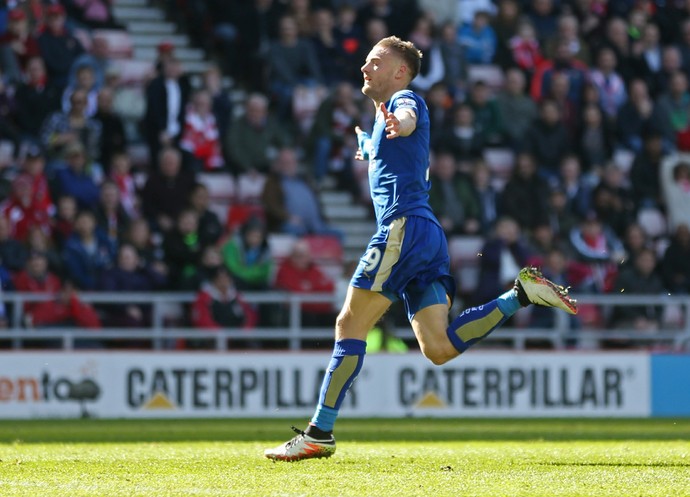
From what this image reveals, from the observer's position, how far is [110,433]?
12.1 m

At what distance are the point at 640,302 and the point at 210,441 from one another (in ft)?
22.6

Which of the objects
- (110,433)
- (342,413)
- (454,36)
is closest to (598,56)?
(454,36)

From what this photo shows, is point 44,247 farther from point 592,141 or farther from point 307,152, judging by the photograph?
point 592,141

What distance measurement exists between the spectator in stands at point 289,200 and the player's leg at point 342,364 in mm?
8591

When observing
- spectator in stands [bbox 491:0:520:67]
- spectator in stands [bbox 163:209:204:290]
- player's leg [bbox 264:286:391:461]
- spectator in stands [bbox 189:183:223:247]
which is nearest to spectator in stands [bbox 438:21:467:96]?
spectator in stands [bbox 491:0:520:67]

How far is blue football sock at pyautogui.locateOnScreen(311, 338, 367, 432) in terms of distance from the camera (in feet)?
27.1

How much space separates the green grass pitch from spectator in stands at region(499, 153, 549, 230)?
4877mm

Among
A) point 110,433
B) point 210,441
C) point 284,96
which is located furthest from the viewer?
point 284,96

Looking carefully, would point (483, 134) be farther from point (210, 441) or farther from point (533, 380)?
point (210, 441)

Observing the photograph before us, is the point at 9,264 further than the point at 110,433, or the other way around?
the point at 9,264

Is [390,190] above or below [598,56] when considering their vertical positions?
below

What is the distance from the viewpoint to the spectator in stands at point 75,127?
16250 mm

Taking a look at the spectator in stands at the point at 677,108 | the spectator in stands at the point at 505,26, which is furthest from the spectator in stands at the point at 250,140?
the spectator in stands at the point at 677,108

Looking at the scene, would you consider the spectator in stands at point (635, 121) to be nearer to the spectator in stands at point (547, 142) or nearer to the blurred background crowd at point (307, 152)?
the blurred background crowd at point (307, 152)
